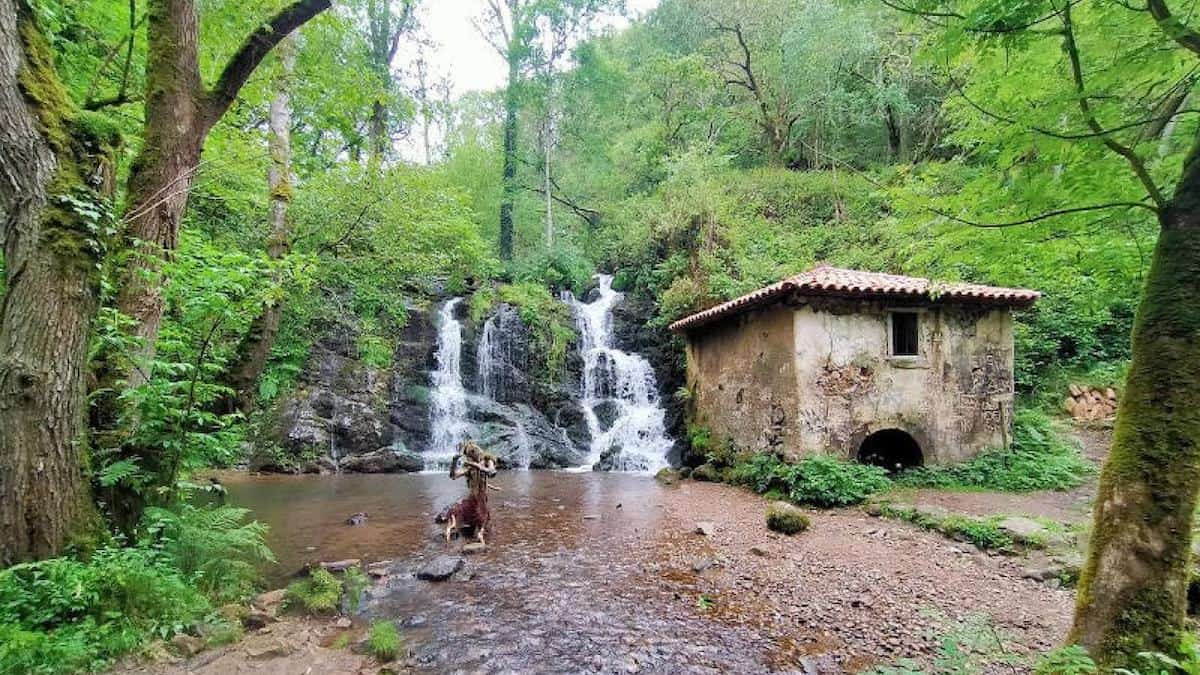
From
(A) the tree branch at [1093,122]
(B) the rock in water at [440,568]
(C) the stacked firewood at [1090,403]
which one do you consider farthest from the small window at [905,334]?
(B) the rock in water at [440,568]

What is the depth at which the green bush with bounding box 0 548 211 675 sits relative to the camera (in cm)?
308

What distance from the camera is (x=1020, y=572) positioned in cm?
592

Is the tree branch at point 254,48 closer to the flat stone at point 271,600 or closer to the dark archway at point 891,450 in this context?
the flat stone at point 271,600

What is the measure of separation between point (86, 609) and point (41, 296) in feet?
6.96

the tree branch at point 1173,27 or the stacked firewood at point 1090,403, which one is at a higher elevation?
the tree branch at point 1173,27

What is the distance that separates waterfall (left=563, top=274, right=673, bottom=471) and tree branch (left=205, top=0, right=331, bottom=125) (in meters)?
12.2

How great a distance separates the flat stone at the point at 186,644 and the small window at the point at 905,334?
38.1ft

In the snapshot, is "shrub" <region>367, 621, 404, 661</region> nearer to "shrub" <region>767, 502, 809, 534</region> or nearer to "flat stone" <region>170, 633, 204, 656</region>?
"flat stone" <region>170, 633, 204, 656</region>

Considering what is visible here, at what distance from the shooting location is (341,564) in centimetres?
656

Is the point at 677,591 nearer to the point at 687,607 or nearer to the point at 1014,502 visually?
the point at 687,607

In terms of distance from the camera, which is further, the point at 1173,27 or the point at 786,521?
the point at 786,521

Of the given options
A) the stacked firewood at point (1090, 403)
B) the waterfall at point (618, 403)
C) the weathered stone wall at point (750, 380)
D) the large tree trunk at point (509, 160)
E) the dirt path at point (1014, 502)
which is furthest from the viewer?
the large tree trunk at point (509, 160)

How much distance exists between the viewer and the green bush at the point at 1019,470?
990cm

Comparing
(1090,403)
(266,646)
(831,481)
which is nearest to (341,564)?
(266,646)
